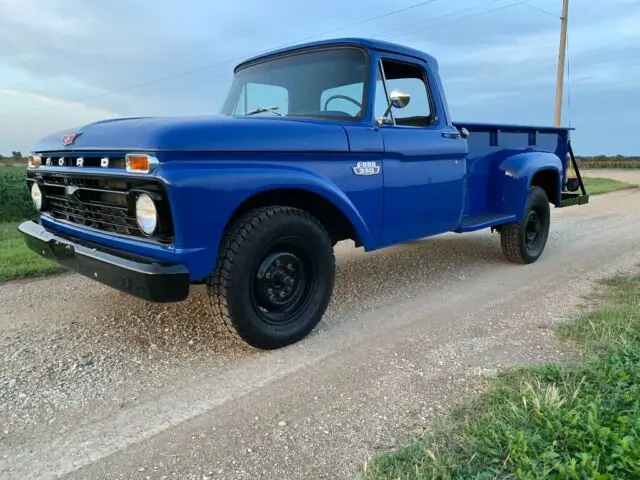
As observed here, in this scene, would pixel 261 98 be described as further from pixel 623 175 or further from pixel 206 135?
pixel 623 175

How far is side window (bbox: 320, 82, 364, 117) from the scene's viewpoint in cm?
390

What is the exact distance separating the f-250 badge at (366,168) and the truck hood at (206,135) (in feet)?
0.60

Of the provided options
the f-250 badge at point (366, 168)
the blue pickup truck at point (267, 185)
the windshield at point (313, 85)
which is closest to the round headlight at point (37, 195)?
the blue pickup truck at point (267, 185)

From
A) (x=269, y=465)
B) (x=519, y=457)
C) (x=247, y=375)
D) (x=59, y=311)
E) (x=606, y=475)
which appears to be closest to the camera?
(x=606, y=475)

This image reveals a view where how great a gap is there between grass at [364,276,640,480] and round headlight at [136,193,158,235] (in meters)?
1.69

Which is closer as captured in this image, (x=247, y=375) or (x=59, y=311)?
(x=247, y=375)

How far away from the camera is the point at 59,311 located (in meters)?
4.13

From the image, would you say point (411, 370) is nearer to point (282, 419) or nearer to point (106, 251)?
point (282, 419)

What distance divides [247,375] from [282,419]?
1.81 ft

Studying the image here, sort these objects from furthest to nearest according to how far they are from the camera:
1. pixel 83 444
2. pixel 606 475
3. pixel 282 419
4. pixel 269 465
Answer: pixel 282 419, pixel 83 444, pixel 269 465, pixel 606 475

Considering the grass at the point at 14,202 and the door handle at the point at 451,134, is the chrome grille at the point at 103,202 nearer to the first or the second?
the door handle at the point at 451,134

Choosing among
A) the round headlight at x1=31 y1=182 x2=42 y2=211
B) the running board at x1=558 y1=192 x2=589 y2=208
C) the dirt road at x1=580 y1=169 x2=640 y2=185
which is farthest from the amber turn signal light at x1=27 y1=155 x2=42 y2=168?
the dirt road at x1=580 y1=169 x2=640 y2=185

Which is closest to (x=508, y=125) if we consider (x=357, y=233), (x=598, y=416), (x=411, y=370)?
(x=357, y=233)

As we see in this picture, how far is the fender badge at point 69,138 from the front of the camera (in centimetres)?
335
